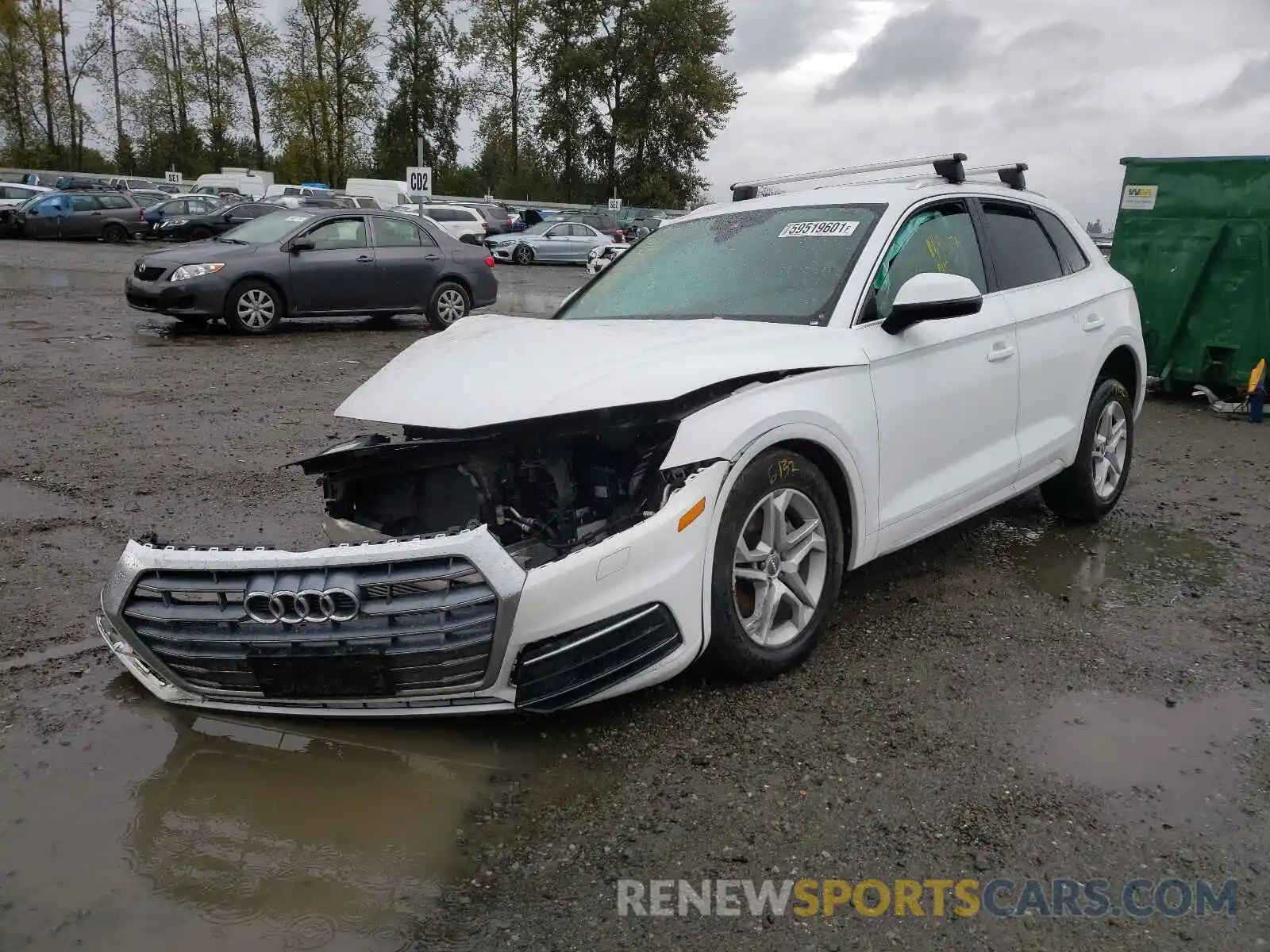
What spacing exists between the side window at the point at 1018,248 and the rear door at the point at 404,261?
979cm

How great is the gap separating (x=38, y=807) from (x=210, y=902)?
0.71 m

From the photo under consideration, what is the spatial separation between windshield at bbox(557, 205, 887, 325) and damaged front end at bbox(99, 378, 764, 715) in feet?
2.71

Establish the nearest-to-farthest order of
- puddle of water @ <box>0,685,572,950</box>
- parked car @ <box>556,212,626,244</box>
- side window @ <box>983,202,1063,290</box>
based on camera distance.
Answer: puddle of water @ <box>0,685,572,950</box> < side window @ <box>983,202,1063,290</box> < parked car @ <box>556,212,626,244</box>

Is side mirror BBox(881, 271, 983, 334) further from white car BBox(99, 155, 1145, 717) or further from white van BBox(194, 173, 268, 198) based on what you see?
white van BBox(194, 173, 268, 198)

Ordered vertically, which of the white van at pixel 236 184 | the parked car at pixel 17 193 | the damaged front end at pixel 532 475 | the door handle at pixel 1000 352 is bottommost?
the damaged front end at pixel 532 475

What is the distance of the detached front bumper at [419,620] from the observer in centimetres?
295

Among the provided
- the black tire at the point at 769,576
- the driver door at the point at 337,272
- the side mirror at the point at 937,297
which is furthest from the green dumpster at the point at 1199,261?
the driver door at the point at 337,272

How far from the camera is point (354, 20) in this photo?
5966cm

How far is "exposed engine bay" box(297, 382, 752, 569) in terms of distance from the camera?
10.9ft

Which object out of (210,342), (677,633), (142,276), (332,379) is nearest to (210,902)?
(677,633)

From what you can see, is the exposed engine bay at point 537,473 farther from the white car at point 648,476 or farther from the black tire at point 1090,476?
the black tire at point 1090,476

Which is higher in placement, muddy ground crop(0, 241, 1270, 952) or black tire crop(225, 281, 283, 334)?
black tire crop(225, 281, 283, 334)

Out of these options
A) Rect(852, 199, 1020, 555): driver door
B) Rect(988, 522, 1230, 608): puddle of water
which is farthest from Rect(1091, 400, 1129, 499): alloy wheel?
Rect(852, 199, 1020, 555): driver door

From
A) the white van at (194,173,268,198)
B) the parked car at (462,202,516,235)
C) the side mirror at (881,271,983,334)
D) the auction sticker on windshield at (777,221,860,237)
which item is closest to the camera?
the side mirror at (881,271,983,334)
